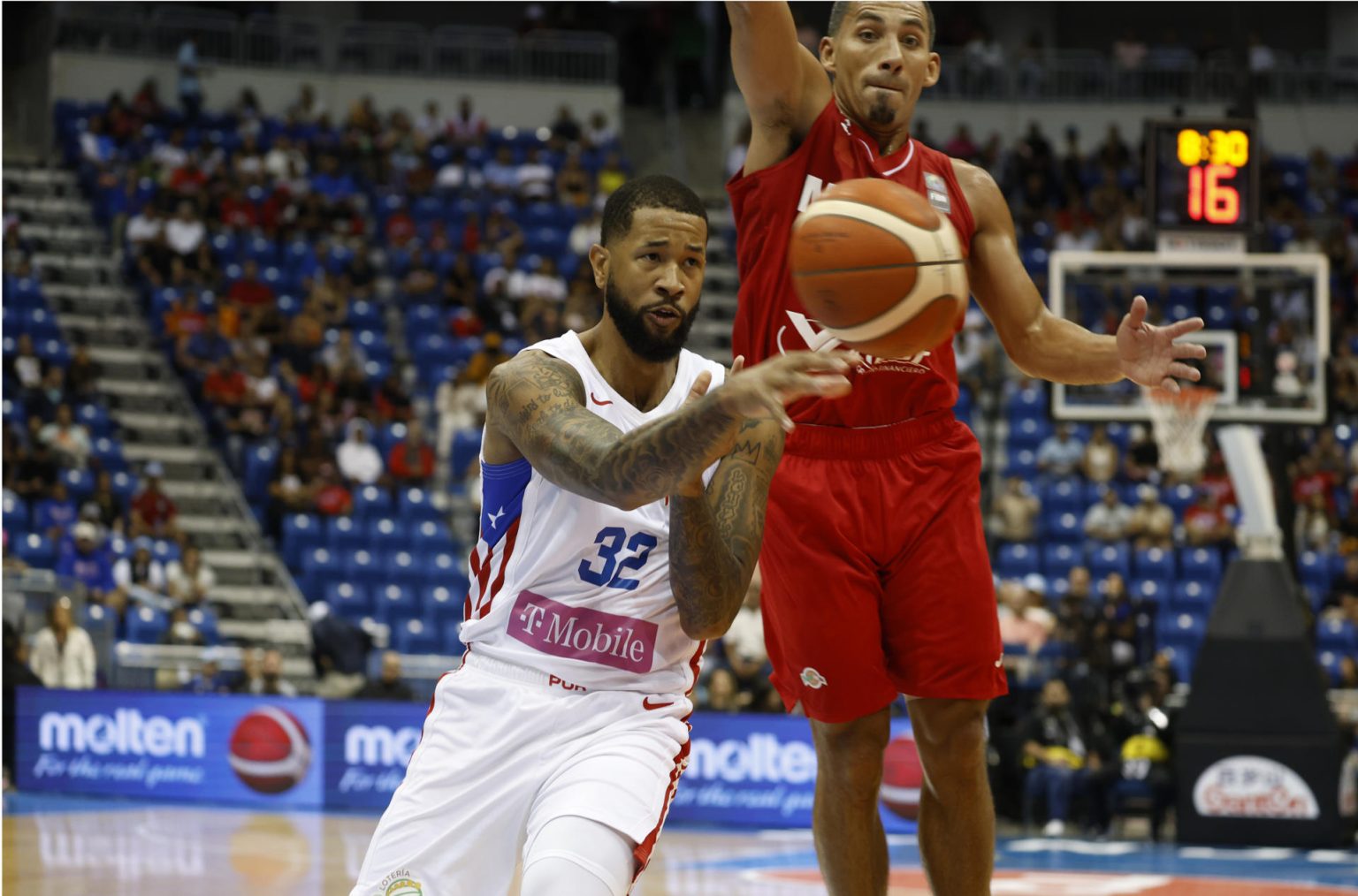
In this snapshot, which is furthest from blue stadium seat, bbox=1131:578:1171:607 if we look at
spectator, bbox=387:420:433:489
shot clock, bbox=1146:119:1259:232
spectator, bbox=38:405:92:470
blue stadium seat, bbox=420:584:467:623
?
spectator, bbox=38:405:92:470

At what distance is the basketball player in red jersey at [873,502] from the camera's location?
16.0ft

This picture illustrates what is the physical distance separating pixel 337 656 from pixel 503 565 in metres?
10.9

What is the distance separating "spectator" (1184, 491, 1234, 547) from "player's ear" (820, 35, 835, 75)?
13009 mm

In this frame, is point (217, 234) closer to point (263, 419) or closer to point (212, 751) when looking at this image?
point (263, 419)

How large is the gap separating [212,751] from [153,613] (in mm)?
1942

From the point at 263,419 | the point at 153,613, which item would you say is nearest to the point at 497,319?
the point at 263,419

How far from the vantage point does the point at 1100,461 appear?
707 inches

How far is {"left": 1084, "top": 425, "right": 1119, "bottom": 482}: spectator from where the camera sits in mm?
17938

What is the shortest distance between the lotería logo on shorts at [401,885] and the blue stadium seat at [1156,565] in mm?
13647

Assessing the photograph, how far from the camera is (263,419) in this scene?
736 inches

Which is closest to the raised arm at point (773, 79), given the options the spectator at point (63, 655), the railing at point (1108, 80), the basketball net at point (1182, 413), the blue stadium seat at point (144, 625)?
the basketball net at point (1182, 413)

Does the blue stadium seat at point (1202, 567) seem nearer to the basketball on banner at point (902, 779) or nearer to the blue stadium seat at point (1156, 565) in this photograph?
the blue stadium seat at point (1156, 565)

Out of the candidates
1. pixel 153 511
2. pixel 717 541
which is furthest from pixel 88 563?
pixel 717 541

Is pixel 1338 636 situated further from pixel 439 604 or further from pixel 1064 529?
pixel 439 604
